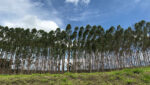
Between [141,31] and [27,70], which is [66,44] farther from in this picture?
[141,31]

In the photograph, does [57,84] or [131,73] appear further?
[131,73]

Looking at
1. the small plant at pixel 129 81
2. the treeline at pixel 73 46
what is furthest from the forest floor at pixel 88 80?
the treeline at pixel 73 46

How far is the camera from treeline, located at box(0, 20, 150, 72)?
53.7m

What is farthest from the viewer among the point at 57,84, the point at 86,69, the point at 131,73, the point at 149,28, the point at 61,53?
the point at 86,69

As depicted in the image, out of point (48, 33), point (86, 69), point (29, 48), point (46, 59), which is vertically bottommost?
point (86, 69)

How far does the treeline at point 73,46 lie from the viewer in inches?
2112

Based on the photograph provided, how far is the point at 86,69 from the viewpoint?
66.1 m

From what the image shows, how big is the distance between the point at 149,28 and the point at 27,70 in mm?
64491

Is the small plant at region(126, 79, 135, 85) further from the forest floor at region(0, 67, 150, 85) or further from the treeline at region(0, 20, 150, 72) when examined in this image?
the treeline at region(0, 20, 150, 72)

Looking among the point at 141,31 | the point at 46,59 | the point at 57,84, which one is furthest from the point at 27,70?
the point at 141,31

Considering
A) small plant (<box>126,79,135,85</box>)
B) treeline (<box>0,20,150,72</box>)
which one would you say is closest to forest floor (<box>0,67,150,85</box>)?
small plant (<box>126,79,135,85</box>)

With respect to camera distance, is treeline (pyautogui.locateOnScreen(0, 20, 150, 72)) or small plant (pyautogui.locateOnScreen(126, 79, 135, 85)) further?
treeline (pyautogui.locateOnScreen(0, 20, 150, 72))

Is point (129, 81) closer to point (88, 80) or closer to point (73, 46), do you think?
point (88, 80)

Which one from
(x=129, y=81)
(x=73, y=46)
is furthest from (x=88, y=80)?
(x=73, y=46)
